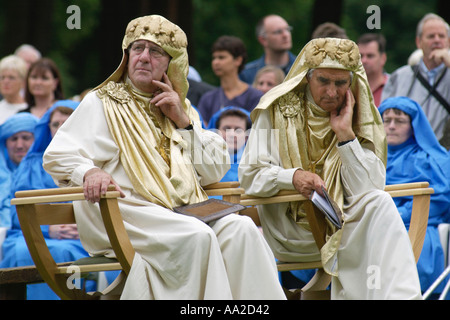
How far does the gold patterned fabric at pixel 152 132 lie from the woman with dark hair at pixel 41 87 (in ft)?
10.8

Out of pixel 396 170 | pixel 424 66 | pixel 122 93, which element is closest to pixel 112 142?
pixel 122 93

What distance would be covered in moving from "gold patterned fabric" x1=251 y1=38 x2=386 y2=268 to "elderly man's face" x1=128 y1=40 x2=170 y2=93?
0.77m

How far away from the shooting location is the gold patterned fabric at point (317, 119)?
5.99 m

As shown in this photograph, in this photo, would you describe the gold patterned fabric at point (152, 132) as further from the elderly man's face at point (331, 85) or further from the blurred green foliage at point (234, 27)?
the blurred green foliage at point (234, 27)

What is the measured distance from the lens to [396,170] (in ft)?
25.9

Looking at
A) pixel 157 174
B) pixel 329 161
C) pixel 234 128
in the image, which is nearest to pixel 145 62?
pixel 157 174

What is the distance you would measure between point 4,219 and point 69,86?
33.2ft

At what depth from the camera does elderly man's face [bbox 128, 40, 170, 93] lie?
19.0ft

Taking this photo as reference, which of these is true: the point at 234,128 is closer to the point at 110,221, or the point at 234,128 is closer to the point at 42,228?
the point at 42,228

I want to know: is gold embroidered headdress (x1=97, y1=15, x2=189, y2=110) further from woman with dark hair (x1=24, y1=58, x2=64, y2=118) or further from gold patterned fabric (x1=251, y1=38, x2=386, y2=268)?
woman with dark hair (x1=24, y1=58, x2=64, y2=118)

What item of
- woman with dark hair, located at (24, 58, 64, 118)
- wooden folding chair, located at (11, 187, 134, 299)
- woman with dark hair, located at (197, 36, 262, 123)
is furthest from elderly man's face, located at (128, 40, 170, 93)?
woman with dark hair, located at (24, 58, 64, 118)

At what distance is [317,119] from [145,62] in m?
1.25

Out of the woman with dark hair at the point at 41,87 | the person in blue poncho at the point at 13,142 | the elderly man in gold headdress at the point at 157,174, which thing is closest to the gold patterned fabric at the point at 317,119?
the elderly man in gold headdress at the point at 157,174

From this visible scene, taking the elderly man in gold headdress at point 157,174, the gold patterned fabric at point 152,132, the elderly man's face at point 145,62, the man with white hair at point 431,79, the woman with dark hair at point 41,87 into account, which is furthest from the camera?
the woman with dark hair at point 41,87
